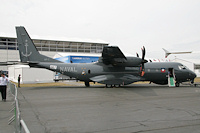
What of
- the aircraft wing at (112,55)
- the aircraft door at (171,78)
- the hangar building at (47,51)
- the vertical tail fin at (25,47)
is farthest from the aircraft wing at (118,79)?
the hangar building at (47,51)

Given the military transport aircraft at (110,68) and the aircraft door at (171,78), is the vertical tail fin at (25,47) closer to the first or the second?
the military transport aircraft at (110,68)

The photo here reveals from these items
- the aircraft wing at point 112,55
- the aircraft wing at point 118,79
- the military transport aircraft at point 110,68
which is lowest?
the aircraft wing at point 118,79

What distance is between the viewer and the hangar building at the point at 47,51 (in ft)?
104

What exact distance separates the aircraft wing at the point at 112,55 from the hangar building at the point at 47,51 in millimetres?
14097

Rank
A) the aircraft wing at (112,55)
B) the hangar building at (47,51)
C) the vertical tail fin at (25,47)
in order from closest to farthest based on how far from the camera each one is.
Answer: the aircraft wing at (112,55) → the vertical tail fin at (25,47) → the hangar building at (47,51)

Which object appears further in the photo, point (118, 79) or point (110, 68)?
point (110, 68)

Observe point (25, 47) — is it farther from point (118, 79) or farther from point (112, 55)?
point (118, 79)

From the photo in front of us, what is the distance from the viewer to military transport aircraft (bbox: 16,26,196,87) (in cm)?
1938

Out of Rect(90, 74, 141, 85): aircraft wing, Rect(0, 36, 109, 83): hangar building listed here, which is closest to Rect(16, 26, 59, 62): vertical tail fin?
Rect(90, 74, 141, 85): aircraft wing

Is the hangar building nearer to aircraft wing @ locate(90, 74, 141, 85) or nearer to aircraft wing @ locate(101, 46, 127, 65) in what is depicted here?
aircraft wing @ locate(90, 74, 141, 85)

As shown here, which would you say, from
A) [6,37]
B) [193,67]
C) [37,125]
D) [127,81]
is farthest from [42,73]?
[193,67]

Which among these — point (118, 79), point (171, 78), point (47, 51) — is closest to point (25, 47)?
point (118, 79)

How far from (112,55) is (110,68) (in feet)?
9.35

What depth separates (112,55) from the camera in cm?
1773
